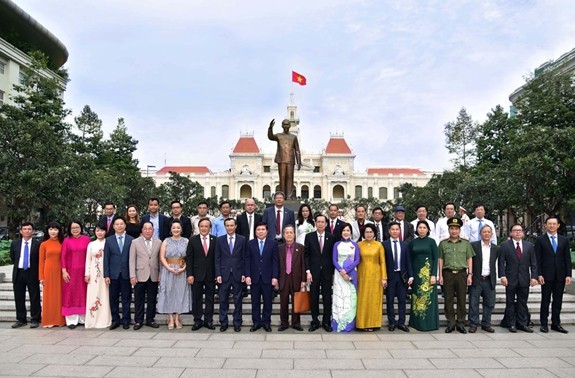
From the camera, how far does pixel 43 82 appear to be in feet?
63.3

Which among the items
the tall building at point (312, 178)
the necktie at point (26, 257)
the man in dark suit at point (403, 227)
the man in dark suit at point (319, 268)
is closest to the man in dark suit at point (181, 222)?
→ the necktie at point (26, 257)

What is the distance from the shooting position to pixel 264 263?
6227 millimetres

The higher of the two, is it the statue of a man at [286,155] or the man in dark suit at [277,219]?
the statue of a man at [286,155]

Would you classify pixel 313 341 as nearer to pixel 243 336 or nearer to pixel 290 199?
pixel 243 336

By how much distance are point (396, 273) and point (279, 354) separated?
6.94 ft

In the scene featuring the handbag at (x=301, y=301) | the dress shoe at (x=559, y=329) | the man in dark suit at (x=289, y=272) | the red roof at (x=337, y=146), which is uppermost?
the red roof at (x=337, y=146)

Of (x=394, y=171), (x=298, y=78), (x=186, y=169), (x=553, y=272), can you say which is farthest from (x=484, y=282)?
(x=186, y=169)

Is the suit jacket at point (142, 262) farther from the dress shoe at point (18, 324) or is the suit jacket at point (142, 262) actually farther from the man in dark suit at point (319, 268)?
the man in dark suit at point (319, 268)

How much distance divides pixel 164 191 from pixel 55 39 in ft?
45.7

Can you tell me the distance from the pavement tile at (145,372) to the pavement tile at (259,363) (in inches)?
20.0

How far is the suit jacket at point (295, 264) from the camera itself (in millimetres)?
6211

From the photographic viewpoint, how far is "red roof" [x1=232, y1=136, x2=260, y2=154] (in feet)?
244

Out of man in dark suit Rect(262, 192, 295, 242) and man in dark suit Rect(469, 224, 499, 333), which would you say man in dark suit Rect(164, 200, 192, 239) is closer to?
man in dark suit Rect(262, 192, 295, 242)

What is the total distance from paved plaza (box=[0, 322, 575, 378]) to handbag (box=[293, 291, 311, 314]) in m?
0.32
